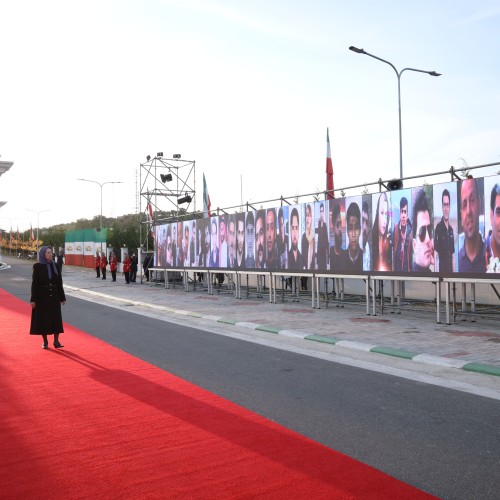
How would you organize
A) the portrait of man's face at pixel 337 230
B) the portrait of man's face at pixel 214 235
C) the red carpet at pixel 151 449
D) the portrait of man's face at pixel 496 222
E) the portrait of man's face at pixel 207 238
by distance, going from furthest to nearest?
the portrait of man's face at pixel 207 238, the portrait of man's face at pixel 214 235, the portrait of man's face at pixel 337 230, the portrait of man's face at pixel 496 222, the red carpet at pixel 151 449

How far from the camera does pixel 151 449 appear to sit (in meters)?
5.13

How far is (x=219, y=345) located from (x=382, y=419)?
551cm

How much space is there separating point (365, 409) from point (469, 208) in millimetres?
7894

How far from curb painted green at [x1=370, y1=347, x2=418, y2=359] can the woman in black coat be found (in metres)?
5.93

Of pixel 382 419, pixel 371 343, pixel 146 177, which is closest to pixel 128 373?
pixel 382 419

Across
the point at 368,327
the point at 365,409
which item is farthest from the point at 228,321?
the point at 365,409

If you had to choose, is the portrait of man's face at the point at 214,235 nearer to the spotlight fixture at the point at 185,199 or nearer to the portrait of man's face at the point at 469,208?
the spotlight fixture at the point at 185,199

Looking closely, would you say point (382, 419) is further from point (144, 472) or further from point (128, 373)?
point (128, 373)

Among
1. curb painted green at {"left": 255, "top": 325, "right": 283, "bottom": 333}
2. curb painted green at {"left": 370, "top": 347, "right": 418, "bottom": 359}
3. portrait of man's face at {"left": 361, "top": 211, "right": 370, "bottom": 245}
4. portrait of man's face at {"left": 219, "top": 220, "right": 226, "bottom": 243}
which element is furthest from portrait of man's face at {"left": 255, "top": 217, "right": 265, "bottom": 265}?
curb painted green at {"left": 370, "top": 347, "right": 418, "bottom": 359}

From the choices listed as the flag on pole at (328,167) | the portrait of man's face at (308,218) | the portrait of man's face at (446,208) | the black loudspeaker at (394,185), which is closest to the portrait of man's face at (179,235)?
the flag on pole at (328,167)

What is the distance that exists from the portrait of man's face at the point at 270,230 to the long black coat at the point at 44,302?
1006 centimetres

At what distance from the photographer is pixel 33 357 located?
9875mm

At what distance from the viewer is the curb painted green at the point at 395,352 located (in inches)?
378

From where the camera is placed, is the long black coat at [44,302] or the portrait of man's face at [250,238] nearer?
the long black coat at [44,302]
